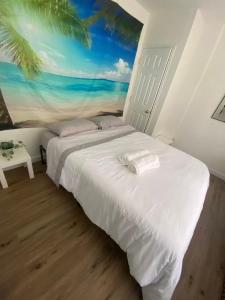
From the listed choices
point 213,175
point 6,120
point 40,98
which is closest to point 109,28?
point 40,98

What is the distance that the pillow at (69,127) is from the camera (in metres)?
1.82

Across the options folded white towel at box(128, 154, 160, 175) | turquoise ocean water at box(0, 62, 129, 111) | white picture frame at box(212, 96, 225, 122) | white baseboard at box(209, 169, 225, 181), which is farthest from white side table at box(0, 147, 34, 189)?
white baseboard at box(209, 169, 225, 181)

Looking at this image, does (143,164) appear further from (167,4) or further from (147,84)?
(167,4)

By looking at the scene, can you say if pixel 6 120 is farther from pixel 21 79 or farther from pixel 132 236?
pixel 132 236

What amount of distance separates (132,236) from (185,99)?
266cm

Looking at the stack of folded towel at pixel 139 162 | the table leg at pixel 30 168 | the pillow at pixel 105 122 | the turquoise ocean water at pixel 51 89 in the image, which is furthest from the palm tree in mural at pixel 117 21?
the table leg at pixel 30 168

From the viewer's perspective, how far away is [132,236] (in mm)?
1016

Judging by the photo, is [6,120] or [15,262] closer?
[15,262]

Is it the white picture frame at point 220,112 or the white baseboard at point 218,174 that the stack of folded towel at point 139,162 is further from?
the white baseboard at point 218,174

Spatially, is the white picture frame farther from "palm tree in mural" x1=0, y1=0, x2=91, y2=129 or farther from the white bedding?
"palm tree in mural" x1=0, y1=0, x2=91, y2=129

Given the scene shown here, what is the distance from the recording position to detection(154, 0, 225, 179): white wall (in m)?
2.27

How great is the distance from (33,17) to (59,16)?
310mm

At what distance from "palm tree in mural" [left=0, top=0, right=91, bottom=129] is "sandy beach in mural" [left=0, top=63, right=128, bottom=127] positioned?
0.09 m

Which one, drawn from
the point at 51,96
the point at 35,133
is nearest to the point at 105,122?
the point at 51,96
